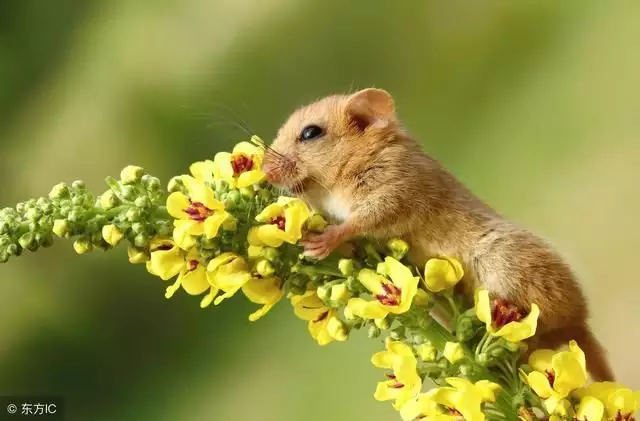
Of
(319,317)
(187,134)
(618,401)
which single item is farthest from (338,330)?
(187,134)

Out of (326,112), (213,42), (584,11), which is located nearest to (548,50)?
(584,11)

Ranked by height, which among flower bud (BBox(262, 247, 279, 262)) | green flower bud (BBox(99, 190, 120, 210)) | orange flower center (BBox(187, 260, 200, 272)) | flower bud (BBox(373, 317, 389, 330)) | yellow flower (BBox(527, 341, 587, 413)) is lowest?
yellow flower (BBox(527, 341, 587, 413))

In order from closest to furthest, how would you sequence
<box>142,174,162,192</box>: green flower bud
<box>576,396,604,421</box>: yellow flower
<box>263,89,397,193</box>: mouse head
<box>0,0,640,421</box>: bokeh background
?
<box>576,396,604,421</box>: yellow flower
<box>142,174,162,192</box>: green flower bud
<box>263,89,397,193</box>: mouse head
<box>0,0,640,421</box>: bokeh background

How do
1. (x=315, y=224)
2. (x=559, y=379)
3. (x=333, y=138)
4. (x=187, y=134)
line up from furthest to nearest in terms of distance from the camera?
(x=187, y=134), (x=333, y=138), (x=315, y=224), (x=559, y=379)

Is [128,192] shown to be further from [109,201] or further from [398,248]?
[398,248]

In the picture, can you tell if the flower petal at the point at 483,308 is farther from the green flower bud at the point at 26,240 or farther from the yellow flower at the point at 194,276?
the green flower bud at the point at 26,240

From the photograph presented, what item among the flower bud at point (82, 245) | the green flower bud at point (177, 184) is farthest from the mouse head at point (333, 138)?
the flower bud at point (82, 245)

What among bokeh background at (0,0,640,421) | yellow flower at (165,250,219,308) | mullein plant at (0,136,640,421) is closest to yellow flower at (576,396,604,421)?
mullein plant at (0,136,640,421)

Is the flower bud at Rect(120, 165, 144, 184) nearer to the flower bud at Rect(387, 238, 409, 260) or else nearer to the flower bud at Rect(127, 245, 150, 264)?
the flower bud at Rect(127, 245, 150, 264)
